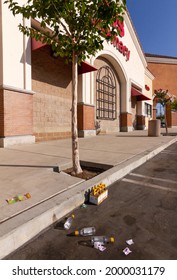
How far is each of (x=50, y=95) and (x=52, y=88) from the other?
0.52 m

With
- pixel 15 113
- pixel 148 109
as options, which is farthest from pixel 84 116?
pixel 148 109

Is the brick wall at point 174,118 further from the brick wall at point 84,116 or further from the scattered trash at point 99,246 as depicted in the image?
the scattered trash at point 99,246

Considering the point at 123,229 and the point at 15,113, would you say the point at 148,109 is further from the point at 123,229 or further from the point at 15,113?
the point at 123,229

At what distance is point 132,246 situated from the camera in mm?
2162

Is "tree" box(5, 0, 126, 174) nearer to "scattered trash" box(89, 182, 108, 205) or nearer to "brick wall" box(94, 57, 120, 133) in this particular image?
"scattered trash" box(89, 182, 108, 205)

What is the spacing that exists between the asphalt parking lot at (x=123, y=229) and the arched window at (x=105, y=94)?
13758 mm

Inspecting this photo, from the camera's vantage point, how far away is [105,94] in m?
18.0

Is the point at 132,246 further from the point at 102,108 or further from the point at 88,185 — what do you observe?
the point at 102,108

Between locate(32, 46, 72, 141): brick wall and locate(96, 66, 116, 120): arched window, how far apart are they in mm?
4543

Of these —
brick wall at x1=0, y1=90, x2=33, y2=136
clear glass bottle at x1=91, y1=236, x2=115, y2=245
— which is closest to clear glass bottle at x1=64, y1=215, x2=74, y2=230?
clear glass bottle at x1=91, y1=236, x2=115, y2=245

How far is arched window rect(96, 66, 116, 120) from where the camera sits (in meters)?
17.0

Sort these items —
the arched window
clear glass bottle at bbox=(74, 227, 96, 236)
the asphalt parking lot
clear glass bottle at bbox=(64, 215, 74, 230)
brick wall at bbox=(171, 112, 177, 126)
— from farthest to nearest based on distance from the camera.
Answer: brick wall at bbox=(171, 112, 177, 126) → the arched window → clear glass bottle at bbox=(64, 215, 74, 230) → clear glass bottle at bbox=(74, 227, 96, 236) → the asphalt parking lot

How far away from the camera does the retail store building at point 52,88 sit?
27.2 ft

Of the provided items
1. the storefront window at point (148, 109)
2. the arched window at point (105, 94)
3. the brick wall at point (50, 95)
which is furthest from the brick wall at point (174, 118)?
the brick wall at point (50, 95)
